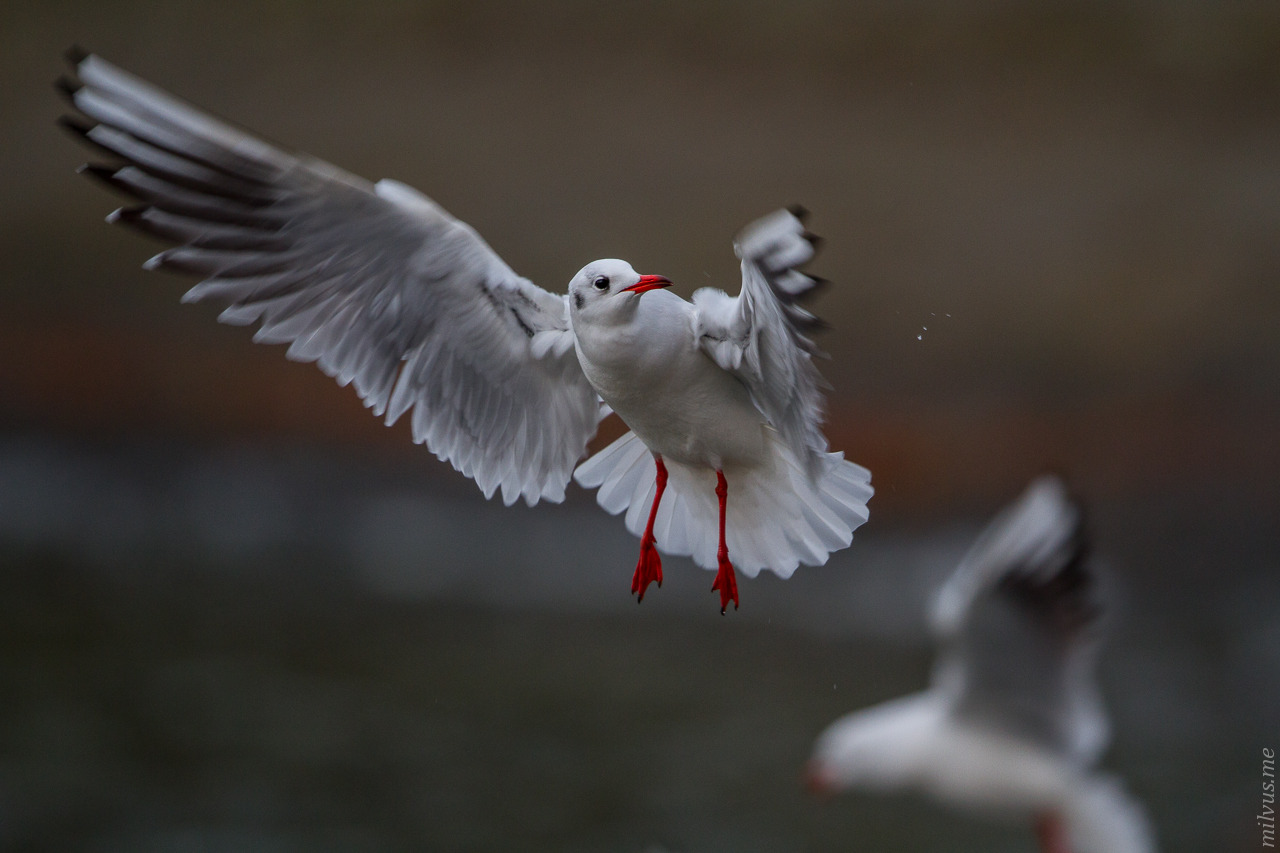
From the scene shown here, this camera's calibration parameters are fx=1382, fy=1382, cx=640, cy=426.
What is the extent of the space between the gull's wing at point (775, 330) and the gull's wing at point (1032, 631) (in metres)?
0.66

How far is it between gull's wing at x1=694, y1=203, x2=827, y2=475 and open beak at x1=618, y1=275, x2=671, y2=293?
0.07 m

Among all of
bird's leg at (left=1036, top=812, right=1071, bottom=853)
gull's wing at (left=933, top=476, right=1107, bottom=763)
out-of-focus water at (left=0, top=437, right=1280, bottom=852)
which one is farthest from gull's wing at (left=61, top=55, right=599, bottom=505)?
out-of-focus water at (left=0, top=437, right=1280, bottom=852)

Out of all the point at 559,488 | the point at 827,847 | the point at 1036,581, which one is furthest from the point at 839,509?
the point at 827,847

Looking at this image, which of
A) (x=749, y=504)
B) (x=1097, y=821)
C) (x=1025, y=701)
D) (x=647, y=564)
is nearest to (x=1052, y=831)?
(x=1097, y=821)

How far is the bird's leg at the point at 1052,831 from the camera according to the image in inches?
84.0

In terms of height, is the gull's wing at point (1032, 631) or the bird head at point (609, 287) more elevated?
the gull's wing at point (1032, 631)

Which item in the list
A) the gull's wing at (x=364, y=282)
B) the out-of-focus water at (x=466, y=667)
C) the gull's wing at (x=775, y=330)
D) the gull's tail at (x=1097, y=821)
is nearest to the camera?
the gull's wing at (x=775, y=330)

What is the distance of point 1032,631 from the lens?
2006mm

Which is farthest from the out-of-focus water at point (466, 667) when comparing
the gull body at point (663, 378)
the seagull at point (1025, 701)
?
the gull body at point (663, 378)

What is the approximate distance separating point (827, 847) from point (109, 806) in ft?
7.37

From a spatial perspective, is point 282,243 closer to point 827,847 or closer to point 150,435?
point 827,847

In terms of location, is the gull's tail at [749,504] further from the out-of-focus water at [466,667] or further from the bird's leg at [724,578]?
the out-of-focus water at [466,667]

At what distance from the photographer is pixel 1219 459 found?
4352 mm

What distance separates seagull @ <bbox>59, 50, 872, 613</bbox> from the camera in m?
1.26
